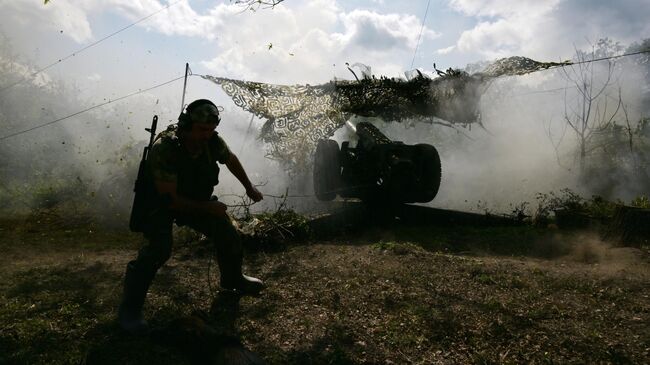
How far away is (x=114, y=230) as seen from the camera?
7.77m

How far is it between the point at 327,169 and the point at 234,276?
554 centimetres

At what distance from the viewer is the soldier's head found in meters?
3.44

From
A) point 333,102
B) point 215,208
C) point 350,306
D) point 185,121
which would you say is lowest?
point 350,306

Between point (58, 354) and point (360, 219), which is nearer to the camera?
point (58, 354)

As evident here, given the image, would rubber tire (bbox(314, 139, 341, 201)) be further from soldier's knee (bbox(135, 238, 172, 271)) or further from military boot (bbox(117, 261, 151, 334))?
military boot (bbox(117, 261, 151, 334))

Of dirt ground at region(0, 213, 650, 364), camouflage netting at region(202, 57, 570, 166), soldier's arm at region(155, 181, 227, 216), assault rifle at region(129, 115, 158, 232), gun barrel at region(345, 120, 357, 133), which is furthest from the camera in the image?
gun barrel at region(345, 120, 357, 133)

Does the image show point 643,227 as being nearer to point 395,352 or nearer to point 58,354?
point 395,352

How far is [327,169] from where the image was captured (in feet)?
30.8

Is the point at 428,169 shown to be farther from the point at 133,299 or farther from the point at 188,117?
the point at 133,299

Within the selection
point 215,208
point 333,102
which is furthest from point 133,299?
point 333,102

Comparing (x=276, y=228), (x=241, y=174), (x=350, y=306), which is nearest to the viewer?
(x=350, y=306)

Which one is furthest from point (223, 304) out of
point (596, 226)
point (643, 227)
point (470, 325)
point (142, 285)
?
point (596, 226)

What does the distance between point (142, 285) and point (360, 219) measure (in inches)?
214

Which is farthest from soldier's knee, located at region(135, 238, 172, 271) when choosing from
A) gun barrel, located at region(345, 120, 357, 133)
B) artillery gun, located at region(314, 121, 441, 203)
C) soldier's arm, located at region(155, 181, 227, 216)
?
gun barrel, located at region(345, 120, 357, 133)
